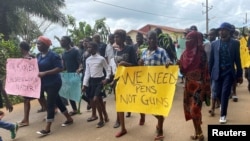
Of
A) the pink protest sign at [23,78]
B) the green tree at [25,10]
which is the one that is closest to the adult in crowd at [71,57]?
the pink protest sign at [23,78]

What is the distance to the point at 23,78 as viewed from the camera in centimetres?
712

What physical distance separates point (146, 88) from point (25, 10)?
55.5 ft

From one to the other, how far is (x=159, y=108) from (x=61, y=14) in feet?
60.4

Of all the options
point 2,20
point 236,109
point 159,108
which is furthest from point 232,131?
point 2,20

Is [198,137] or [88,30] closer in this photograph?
[198,137]

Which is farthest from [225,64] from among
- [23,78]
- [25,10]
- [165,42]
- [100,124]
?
[25,10]

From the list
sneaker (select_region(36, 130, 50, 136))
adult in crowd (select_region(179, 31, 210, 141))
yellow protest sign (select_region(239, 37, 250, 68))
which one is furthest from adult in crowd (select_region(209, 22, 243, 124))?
sneaker (select_region(36, 130, 50, 136))

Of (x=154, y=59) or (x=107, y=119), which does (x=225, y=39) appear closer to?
(x=154, y=59)

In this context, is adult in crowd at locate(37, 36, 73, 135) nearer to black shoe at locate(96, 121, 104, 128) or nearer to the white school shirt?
the white school shirt

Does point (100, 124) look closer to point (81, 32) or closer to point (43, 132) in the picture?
point (43, 132)

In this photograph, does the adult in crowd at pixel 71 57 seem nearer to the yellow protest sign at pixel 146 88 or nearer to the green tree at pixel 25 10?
the yellow protest sign at pixel 146 88

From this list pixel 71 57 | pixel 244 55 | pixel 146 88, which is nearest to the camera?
pixel 146 88

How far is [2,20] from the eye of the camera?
1966 cm

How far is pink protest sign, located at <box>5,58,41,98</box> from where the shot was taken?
684 centimetres
